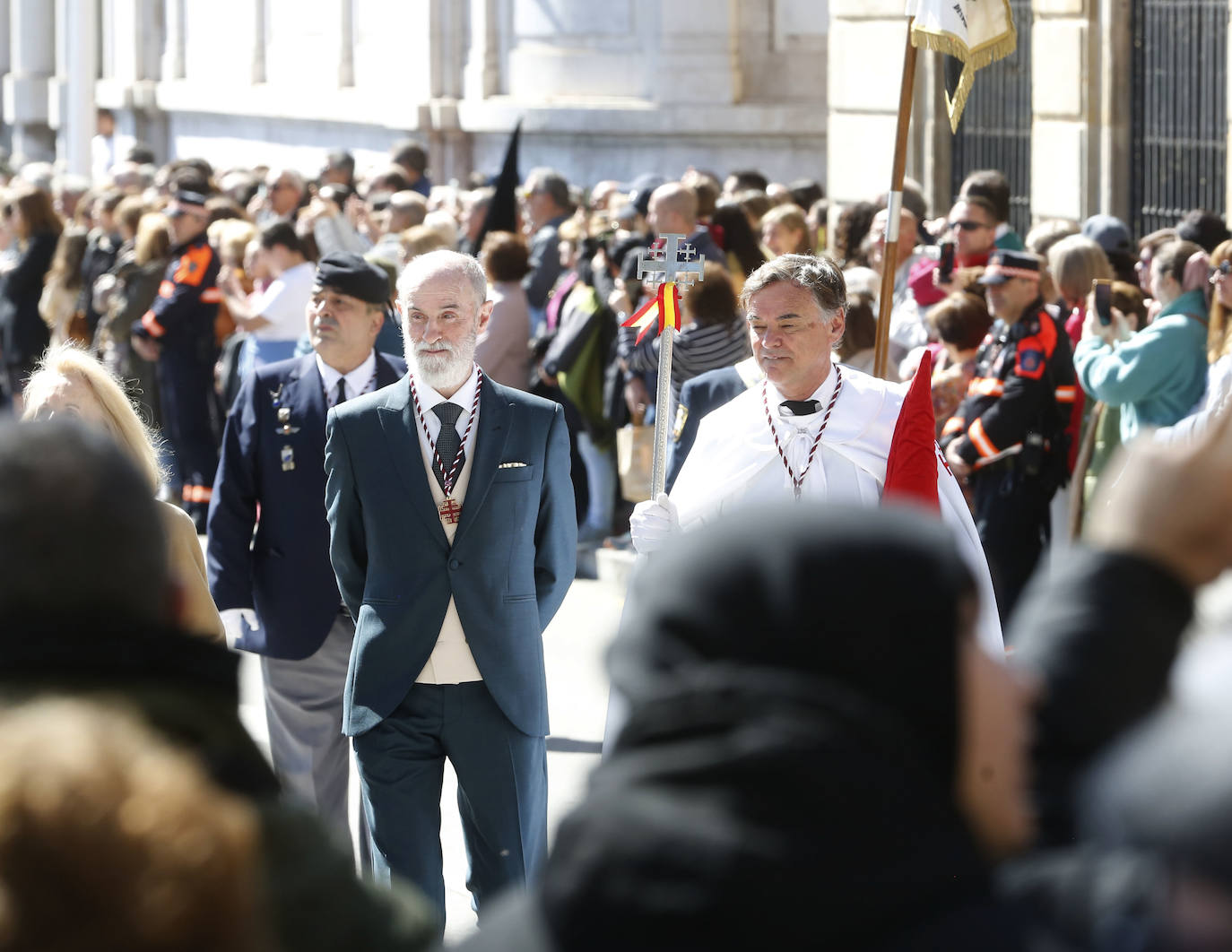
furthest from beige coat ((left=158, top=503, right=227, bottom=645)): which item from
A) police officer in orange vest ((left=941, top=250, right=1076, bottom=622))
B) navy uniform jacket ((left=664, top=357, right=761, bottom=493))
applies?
police officer in orange vest ((left=941, top=250, right=1076, bottom=622))

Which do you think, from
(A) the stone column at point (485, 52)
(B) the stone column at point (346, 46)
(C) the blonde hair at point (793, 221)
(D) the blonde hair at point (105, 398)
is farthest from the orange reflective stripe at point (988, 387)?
(B) the stone column at point (346, 46)

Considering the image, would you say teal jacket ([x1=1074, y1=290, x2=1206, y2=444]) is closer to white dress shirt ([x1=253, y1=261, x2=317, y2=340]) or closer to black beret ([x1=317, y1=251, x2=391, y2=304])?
black beret ([x1=317, y1=251, x2=391, y2=304])

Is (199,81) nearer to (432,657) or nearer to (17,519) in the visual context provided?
(432,657)

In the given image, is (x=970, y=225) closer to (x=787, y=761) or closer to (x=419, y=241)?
(x=419, y=241)

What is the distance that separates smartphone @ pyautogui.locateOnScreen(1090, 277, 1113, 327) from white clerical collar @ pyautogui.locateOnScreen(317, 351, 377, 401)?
3188 mm

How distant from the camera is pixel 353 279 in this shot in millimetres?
6504

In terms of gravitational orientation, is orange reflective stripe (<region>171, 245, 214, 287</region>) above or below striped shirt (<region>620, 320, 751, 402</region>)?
above

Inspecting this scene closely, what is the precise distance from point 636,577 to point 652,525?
10.8ft

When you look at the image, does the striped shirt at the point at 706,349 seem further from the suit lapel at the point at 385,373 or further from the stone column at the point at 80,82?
the stone column at the point at 80,82

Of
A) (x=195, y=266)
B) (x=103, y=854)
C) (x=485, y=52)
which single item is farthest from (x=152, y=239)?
(x=103, y=854)

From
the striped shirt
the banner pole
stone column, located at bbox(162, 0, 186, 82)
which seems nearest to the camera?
the banner pole

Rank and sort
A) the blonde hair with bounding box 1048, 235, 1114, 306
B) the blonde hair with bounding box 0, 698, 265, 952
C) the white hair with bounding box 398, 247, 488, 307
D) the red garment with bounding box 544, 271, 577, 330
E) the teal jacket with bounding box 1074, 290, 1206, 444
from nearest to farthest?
1. the blonde hair with bounding box 0, 698, 265, 952
2. the white hair with bounding box 398, 247, 488, 307
3. the teal jacket with bounding box 1074, 290, 1206, 444
4. the blonde hair with bounding box 1048, 235, 1114, 306
5. the red garment with bounding box 544, 271, 577, 330

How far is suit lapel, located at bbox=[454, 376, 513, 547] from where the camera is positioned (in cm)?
541

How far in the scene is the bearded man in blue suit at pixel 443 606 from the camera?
5.34m
